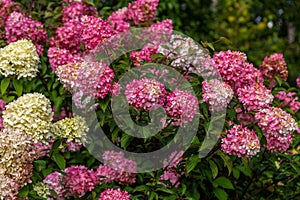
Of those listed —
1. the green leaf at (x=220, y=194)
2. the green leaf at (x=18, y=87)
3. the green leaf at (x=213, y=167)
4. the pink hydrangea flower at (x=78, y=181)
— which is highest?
the green leaf at (x=18, y=87)

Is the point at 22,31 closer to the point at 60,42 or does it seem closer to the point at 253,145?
the point at 60,42

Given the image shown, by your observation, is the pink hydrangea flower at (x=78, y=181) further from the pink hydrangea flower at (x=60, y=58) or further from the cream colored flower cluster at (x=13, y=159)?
the pink hydrangea flower at (x=60, y=58)

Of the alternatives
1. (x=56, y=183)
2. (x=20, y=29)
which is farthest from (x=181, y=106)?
(x=20, y=29)

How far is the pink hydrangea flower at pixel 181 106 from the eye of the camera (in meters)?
2.44

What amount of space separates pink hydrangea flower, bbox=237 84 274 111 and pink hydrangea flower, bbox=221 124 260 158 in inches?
5.5

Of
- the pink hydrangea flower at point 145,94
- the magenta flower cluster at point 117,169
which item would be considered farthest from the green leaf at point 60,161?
the pink hydrangea flower at point 145,94

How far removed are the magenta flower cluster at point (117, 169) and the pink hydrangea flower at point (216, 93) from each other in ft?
1.94

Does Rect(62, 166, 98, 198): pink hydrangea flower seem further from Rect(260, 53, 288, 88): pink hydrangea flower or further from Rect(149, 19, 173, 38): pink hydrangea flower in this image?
Rect(260, 53, 288, 88): pink hydrangea flower

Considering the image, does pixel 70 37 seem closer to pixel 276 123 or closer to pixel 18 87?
pixel 18 87

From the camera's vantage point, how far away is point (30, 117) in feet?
8.15

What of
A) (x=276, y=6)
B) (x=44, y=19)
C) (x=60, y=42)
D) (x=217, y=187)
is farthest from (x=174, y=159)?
(x=276, y=6)

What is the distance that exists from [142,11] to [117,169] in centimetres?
111

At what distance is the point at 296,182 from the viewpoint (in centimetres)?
350

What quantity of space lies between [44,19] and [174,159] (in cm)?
155
